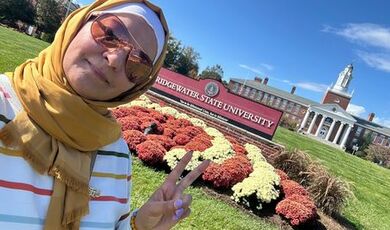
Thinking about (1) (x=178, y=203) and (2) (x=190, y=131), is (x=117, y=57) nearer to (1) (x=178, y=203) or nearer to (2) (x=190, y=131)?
(1) (x=178, y=203)

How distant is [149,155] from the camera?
786cm

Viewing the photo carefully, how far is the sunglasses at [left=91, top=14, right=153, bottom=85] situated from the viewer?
159cm

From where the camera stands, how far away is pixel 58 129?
1.50 meters

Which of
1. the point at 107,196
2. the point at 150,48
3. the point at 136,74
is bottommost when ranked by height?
the point at 107,196

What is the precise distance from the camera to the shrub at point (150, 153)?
7875 millimetres

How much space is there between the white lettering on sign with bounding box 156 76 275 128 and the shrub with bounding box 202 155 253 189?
4548 mm

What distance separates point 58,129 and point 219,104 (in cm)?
1235

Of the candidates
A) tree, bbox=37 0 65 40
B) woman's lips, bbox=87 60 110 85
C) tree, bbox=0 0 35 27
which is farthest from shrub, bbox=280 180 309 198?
tree, bbox=37 0 65 40

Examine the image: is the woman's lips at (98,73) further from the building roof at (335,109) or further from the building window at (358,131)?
the building window at (358,131)

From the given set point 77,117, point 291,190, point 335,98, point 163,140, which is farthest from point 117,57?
point 335,98

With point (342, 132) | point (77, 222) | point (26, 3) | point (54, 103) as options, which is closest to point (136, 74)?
point (54, 103)

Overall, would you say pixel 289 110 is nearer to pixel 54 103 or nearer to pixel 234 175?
pixel 234 175

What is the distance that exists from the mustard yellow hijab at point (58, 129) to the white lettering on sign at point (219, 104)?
38.0 ft

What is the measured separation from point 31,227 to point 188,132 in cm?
896
